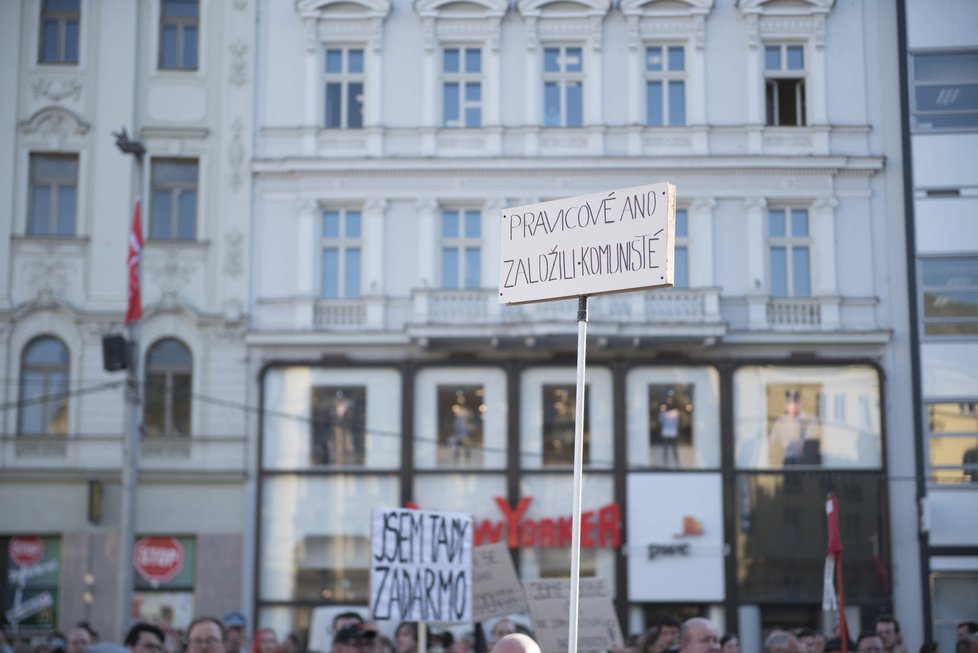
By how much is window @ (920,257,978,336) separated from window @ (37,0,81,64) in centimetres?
1672

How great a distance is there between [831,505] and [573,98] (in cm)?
1404

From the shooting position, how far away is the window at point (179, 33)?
99.2 ft

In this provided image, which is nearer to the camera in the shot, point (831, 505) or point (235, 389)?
point (831, 505)

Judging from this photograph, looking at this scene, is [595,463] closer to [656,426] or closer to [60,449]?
[656,426]

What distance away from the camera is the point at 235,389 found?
29.1 m

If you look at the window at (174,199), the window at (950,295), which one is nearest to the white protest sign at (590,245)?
the window at (950,295)

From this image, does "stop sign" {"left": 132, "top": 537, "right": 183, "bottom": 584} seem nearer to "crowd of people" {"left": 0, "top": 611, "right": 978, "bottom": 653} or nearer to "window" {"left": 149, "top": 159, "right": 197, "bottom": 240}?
"window" {"left": 149, "top": 159, "right": 197, "bottom": 240}

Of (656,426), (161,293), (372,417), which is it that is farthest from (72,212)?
(656,426)

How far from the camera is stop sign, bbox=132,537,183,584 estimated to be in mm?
28578

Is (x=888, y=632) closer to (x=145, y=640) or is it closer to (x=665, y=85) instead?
(x=145, y=640)

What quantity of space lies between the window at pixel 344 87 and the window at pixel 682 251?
6422mm

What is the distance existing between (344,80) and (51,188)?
5.98 metres

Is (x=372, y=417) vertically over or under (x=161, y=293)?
under

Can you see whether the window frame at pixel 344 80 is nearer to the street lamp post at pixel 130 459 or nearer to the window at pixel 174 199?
the window at pixel 174 199
